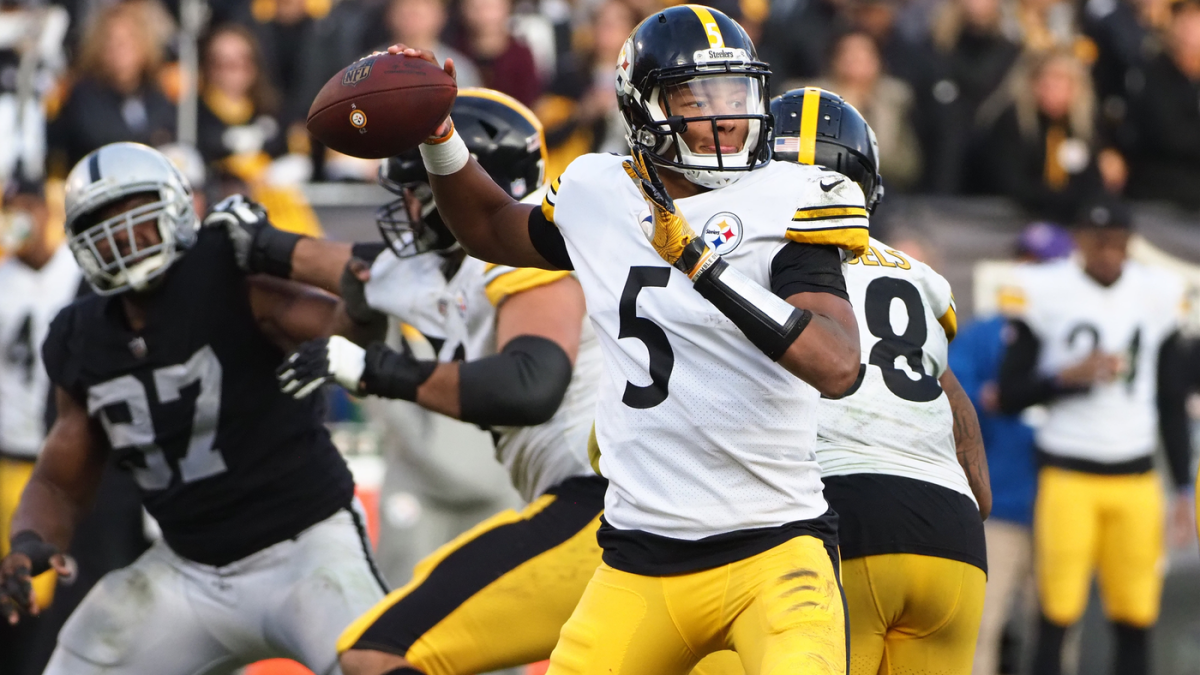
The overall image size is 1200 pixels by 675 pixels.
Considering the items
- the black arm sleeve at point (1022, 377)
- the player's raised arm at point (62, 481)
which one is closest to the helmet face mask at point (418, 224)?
the player's raised arm at point (62, 481)

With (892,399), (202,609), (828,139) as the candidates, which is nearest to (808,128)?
(828,139)

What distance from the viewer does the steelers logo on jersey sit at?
3.12 m

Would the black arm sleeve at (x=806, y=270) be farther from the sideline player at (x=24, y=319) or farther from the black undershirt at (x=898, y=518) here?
the sideline player at (x=24, y=319)

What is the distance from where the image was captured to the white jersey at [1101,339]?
7.13 metres

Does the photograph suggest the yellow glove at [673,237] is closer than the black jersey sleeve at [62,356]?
Yes

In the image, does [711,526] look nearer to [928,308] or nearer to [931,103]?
[928,308]

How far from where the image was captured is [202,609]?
437 centimetres

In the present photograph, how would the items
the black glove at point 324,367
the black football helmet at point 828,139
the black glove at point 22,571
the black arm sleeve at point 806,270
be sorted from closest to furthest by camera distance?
the black arm sleeve at point 806,270
the black glove at point 324,367
the black football helmet at point 828,139
the black glove at point 22,571

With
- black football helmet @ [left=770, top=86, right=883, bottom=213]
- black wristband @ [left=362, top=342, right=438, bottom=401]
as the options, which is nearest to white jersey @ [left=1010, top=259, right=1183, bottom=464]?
black football helmet @ [left=770, top=86, right=883, bottom=213]

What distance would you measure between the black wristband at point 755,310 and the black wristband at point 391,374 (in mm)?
923

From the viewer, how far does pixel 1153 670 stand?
24.9ft

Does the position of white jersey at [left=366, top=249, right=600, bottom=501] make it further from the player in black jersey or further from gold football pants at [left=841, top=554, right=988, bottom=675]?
gold football pants at [left=841, top=554, right=988, bottom=675]

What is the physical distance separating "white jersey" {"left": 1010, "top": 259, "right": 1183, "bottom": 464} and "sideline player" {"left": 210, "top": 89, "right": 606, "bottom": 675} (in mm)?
3657

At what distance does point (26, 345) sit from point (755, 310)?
535 centimetres
